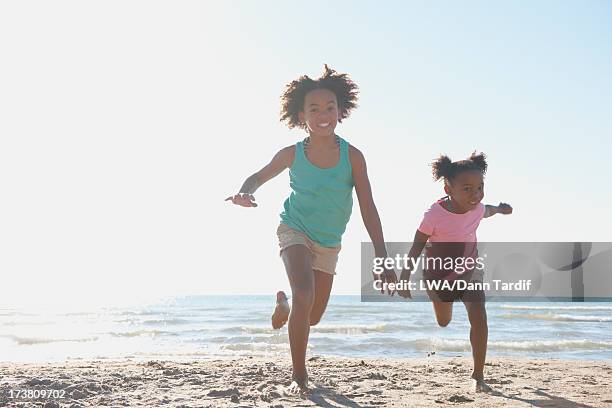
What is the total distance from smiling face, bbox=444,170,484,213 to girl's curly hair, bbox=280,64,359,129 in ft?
3.22

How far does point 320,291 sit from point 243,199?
3.21 ft

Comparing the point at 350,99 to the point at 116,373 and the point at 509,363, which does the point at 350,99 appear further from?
the point at 509,363

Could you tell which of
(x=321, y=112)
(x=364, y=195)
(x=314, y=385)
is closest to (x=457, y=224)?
(x=364, y=195)

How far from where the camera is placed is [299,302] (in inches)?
157

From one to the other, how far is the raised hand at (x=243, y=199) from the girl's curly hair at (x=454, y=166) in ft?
5.46

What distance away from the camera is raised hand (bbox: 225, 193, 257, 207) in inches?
154

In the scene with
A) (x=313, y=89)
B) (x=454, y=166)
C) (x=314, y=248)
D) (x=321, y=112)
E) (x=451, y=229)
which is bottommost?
(x=314, y=248)

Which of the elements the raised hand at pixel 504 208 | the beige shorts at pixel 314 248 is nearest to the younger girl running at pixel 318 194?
the beige shorts at pixel 314 248

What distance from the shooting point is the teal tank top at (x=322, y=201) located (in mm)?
4328

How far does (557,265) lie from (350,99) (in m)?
35.8

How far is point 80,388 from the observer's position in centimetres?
469

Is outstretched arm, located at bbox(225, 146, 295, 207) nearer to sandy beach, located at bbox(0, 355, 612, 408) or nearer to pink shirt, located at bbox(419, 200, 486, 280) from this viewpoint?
pink shirt, located at bbox(419, 200, 486, 280)

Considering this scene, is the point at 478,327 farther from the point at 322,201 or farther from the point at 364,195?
the point at 322,201

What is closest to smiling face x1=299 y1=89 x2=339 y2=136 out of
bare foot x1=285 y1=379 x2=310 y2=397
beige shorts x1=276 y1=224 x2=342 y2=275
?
beige shorts x1=276 y1=224 x2=342 y2=275
